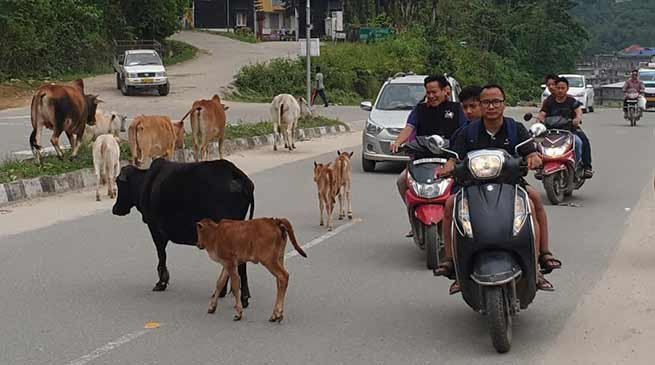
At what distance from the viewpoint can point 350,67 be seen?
5100cm

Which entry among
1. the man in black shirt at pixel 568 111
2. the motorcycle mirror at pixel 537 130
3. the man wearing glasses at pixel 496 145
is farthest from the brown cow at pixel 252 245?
the man in black shirt at pixel 568 111

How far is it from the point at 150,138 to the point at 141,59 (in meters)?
27.1

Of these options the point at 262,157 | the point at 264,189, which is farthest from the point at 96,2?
the point at 264,189

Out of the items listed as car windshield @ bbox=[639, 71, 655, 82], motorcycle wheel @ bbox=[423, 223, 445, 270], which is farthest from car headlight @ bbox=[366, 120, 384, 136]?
car windshield @ bbox=[639, 71, 655, 82]

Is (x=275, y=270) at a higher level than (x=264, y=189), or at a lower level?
higher

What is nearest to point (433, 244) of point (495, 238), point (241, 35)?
point (495, 238)

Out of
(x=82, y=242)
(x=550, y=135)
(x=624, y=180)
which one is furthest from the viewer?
(x=624, y=180)

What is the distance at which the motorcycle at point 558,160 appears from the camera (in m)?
13.9

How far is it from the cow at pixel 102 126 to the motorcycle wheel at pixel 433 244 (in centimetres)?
960

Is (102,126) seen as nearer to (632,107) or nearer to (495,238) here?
(495,238)

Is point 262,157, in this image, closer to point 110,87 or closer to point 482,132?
point 482,132

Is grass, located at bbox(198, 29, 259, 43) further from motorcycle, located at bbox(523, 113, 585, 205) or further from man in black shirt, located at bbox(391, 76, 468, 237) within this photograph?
man in black shirt, located at bbox(391, 76, 468, 237)

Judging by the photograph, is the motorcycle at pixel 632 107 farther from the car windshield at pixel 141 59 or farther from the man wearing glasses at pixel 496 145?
the man wearing glasses at pixel 496 145

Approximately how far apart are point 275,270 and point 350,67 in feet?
145
